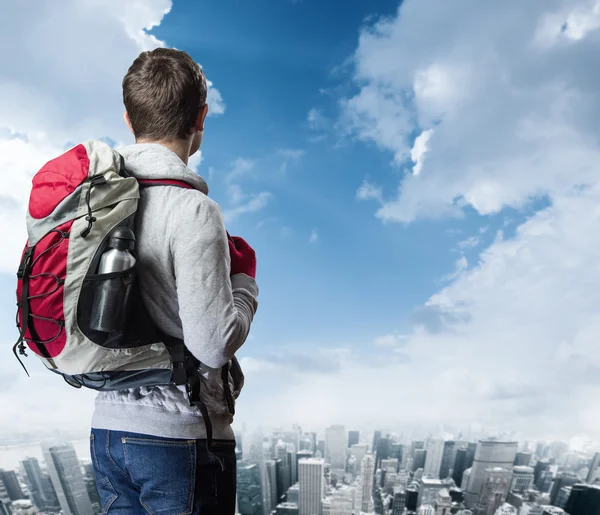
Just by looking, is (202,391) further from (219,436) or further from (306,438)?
(306,438)

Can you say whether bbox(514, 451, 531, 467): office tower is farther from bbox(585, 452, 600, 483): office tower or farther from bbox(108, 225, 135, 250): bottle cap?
bbox(108, 225, 135, 250): bottle cap

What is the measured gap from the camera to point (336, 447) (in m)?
5.63

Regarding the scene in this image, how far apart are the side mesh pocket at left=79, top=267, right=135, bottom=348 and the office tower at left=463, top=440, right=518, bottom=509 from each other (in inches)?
222

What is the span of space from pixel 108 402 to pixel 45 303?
0.24 meters

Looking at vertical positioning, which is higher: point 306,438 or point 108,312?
point 108,312

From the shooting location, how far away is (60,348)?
34.6 inches

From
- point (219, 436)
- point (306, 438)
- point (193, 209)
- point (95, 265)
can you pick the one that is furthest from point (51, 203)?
point (306, 438)

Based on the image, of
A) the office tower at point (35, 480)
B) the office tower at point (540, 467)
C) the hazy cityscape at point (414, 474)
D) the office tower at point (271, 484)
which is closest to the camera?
the office tower at point (35, 480)

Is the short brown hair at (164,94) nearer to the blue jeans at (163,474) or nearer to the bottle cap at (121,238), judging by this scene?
the bottle cap at (121,238)

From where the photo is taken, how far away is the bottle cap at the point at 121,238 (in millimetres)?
878

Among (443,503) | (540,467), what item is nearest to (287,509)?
(443,503)

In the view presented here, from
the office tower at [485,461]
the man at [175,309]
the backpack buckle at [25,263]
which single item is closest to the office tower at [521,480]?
the office tower at [485,461]

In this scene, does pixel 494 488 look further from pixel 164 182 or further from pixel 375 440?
pixel 164 182

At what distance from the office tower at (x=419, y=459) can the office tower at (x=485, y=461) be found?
0.51m
